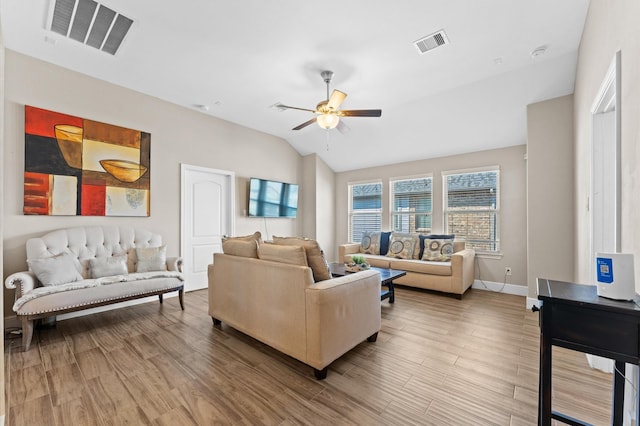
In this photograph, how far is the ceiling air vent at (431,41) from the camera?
106 inches

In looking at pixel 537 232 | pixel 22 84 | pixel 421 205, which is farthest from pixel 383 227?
pixel 22 84

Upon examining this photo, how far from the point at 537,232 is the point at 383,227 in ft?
9.44

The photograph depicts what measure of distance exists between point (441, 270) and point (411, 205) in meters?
1.77

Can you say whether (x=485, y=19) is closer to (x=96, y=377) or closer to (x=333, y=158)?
(x=333, y=158)

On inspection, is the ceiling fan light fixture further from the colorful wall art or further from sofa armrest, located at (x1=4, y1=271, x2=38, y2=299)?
sofa armrest, located at (x1=4, y1=271, x2=38, y2=299)

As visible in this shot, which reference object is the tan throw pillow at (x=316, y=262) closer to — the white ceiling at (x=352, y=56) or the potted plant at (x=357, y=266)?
the potted plant at (x=357, y=266)

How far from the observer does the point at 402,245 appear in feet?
16.7

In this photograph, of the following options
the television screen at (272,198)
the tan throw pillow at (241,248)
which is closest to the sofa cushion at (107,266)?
the tan throw pillow at (241,248)

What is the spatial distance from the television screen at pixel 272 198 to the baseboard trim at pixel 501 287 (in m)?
3.81

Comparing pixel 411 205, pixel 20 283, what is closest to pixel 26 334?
pixel 20 283

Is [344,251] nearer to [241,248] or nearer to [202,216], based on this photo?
[202,216]

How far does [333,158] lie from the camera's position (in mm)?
6312

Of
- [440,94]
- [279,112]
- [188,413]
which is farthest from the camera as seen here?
[279,112]

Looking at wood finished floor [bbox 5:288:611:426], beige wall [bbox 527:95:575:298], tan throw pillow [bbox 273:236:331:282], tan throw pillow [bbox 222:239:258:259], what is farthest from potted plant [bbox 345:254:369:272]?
beige wall [bbox 527:95:575:298]
